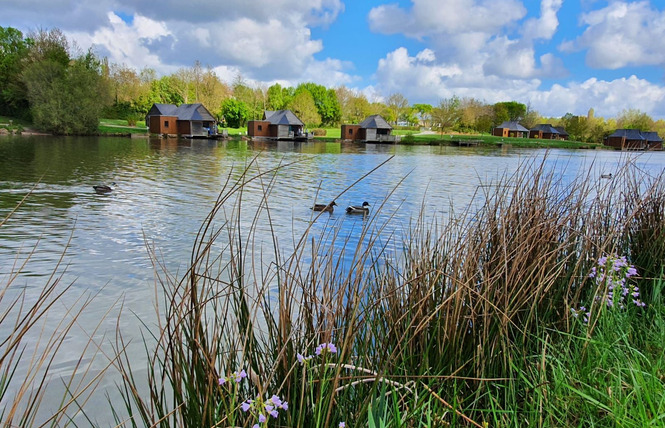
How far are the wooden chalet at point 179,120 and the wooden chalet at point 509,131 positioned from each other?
49641 millimetres

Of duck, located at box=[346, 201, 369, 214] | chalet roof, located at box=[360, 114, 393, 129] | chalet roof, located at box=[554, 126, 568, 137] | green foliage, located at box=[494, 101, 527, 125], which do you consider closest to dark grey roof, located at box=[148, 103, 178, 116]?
chalet roof, located at box=[360, 114, 393, 129]

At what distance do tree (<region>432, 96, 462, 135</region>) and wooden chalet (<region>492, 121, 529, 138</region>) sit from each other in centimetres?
681

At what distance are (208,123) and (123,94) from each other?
16401mm

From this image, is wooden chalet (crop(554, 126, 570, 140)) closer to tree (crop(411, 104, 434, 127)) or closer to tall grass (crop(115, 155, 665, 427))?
tree (crop(411, 104, 434, 127))

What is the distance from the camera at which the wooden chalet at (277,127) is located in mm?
56253

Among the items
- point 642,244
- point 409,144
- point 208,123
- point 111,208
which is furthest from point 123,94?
point 642,244

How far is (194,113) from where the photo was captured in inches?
2082

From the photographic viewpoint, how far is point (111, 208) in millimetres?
10938

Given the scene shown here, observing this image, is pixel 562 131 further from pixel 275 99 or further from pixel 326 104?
pixel 275 99

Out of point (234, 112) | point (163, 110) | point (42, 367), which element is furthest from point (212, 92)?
point (42, 367)

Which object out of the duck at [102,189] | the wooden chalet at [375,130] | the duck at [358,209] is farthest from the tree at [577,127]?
the duck at [102,189]

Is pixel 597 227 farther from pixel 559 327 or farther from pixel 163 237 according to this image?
pixel 163 237

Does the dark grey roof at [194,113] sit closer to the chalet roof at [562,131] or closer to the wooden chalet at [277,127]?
the wooden chalet at [277,127]

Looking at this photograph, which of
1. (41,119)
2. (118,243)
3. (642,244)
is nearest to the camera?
(642,244)
